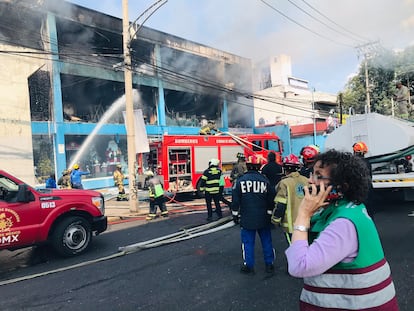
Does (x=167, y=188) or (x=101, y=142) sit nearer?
(x=167, y=188)

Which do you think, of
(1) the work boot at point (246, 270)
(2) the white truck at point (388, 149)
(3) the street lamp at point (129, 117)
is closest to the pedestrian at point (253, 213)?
(1) the work boot at point (246, 270)

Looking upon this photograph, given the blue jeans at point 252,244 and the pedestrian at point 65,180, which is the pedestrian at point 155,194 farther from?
the blue jeans at point 252,244

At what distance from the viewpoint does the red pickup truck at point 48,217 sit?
5062 mm

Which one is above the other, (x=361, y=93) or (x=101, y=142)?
(x=361, y=93)

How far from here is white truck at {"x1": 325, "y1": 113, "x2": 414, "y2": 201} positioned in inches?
293

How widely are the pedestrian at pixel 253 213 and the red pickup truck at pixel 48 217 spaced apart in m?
2.98

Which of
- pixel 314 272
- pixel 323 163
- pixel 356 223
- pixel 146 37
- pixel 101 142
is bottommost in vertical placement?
pixel 314 272

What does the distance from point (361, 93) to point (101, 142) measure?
1777cm

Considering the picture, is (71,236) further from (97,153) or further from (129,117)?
(97,153)

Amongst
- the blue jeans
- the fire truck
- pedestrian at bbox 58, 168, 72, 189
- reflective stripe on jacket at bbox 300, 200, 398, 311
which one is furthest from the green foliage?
reflective stripe on jacket at bbox 300, 200, 398, 311

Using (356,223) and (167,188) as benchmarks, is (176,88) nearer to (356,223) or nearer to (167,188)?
(167,188)

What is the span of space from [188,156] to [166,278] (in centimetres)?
842

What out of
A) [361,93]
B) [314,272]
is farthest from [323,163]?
[361,93]

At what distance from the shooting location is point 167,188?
12133mm
